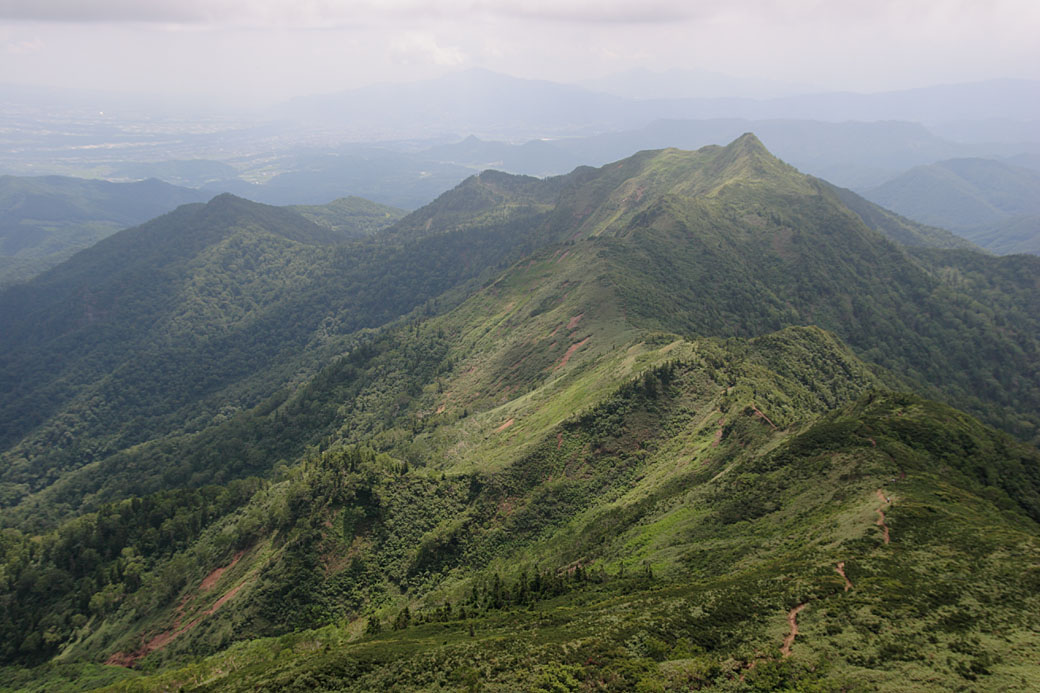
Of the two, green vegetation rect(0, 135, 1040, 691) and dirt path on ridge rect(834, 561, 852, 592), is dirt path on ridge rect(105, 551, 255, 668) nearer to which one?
green vegetation rect(0, 135, 1040, 691)

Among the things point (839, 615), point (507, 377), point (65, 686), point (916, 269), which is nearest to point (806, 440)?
point (839, 615)

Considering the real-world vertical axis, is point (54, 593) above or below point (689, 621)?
below

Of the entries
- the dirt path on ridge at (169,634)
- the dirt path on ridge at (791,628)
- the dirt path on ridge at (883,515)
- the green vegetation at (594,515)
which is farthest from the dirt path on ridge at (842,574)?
the dirt path on ridge at (169,634)

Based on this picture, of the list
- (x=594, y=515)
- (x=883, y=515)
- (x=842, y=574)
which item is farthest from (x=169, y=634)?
(x=883, y=515)

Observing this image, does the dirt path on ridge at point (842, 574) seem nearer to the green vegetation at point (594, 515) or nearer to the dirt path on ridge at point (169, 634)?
the green vegetation at point (594, 515)

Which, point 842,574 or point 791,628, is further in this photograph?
point 842,574

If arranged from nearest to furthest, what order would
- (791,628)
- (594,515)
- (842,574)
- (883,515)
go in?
(791,628) < (842,574) < (883,515) < (594,515)

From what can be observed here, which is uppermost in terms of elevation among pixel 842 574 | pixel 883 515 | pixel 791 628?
pixel 883 515

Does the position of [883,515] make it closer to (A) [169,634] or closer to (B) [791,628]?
(B) [791,628]

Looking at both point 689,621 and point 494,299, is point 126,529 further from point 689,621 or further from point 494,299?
point 494,299
